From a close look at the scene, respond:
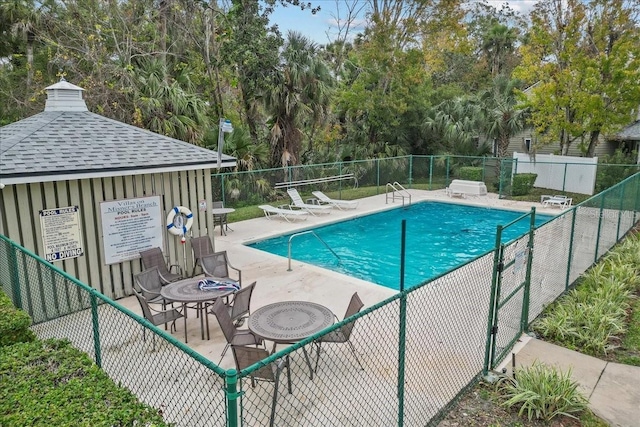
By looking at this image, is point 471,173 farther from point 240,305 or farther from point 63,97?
point 240,305

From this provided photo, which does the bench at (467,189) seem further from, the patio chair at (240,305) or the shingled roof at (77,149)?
the patio chair at (240,305)

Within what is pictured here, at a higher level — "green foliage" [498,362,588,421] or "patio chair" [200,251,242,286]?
"patio chair" [200,251,242,286]

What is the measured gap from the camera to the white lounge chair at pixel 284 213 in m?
14.6

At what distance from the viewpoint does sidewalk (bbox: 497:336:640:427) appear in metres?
4.68

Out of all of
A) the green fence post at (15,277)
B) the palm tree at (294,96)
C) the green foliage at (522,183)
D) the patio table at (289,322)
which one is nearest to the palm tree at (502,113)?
the green foliage at (522,183)

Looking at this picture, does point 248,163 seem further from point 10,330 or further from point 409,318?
point 10,330

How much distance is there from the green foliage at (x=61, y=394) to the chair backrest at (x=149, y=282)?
105 inches

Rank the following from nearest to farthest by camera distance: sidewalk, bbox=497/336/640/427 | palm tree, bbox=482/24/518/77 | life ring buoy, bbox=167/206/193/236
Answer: sidewalk, bbox=497/336/640/427, life ring buoy, bbox=167/206/193/236, palm tree, bbox=482/24/518/77

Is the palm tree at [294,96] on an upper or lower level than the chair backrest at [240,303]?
upper

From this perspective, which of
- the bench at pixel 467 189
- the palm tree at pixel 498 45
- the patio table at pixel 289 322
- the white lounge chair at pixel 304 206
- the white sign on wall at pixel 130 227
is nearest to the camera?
the patio table at pixel 289 322

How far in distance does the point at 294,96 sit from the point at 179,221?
10.5 metres

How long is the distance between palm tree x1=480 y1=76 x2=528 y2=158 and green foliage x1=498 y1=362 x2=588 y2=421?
1760 cm

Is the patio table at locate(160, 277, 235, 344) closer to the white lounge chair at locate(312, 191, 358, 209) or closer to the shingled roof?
the shingled roof

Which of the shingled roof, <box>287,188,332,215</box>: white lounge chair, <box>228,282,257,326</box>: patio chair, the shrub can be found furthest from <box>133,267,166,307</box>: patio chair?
the shrub
